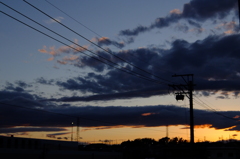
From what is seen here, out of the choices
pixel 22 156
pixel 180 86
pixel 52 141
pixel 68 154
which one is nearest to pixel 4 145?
pixel 52 141

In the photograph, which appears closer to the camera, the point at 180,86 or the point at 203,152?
the point at 180,86

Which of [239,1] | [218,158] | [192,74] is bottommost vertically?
[218,158]

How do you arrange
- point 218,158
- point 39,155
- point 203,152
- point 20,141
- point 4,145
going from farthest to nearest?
point 218,158, point 203,152, point 20,141, point 4,145, point 39,155

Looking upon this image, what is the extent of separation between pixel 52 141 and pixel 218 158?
5101 cm

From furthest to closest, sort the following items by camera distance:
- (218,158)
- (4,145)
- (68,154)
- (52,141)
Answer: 1. (218,158)
2. (52,141)
3. (4,145)
4. (68,154)

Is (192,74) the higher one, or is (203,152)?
(192,74)

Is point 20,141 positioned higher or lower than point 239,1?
lower

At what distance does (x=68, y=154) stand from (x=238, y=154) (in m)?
61.3

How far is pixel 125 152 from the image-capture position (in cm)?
8481

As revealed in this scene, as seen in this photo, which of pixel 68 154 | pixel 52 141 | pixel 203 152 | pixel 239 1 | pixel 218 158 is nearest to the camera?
pixel 239 1

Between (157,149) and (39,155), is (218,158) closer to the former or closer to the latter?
(157,149)

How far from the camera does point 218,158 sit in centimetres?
9956

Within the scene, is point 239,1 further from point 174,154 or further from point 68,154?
point 174,154

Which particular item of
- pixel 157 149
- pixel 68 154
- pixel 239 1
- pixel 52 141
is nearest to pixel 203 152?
pixel 157 149
